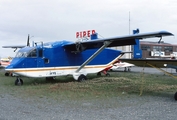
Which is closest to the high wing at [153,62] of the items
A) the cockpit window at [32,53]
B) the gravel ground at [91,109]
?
the gravel ground at [91,109]

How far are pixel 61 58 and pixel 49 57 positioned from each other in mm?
1004

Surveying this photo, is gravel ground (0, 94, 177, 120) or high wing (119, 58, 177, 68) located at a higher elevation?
high wing (119, 58, 177, 68)

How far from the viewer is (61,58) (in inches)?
642

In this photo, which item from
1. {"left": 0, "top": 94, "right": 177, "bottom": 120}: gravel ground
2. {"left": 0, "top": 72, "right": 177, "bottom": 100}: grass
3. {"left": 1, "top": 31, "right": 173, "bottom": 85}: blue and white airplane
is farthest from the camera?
{"left": 1, "top": 31, "right": 173, "bottom": 85}: blue and white airplane

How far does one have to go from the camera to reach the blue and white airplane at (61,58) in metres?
14.5

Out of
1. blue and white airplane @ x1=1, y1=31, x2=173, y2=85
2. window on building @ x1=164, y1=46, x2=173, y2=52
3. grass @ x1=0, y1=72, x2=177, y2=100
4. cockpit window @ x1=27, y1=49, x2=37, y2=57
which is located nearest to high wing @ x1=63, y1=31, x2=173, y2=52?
blue and white airplane @ x1=1, y1=31, x2=173, y2=85

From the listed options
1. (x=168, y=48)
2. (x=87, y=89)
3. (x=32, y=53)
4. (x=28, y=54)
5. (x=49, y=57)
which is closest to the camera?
(x=87, y=89)

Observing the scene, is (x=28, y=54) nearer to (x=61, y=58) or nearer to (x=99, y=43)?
(x=61, y=58)

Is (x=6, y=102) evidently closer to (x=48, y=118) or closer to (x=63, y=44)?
(x=48, y=118)

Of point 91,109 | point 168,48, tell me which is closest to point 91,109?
point 91,109

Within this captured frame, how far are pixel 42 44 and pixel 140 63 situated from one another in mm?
6966

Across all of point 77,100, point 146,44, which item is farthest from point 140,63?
point 146,44

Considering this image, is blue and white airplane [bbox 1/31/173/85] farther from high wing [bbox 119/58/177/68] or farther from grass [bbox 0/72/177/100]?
high wing [bbox 119/58/177/68]

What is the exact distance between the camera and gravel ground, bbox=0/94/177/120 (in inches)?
251
